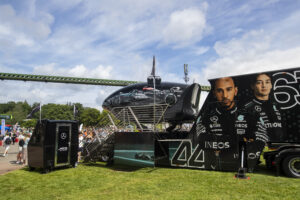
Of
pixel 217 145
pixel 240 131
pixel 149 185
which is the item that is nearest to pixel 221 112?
pixel 240 131

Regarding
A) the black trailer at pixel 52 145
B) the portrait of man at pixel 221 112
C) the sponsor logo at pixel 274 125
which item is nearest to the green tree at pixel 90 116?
the black trailer at pixel 52 145

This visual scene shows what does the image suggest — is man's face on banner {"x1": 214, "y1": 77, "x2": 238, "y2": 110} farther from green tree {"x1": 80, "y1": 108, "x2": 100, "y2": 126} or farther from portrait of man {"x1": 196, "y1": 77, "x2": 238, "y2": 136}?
green tree {"x1": 80, "y1": 108, "x2": 100, "y2": 126}

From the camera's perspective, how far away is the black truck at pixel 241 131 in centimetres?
794

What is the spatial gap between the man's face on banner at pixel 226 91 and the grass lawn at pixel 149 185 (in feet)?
9.15

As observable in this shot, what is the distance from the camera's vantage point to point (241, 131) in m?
8.80

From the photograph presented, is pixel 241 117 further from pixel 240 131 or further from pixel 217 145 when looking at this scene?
pixel 217 145

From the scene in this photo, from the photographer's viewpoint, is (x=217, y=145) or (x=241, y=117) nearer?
(x=241, y=117)

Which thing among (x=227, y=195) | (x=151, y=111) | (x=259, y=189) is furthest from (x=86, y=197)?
(x=151, y=111)

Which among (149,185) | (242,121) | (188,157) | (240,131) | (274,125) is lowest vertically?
(149,185)

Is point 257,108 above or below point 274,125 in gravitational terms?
above

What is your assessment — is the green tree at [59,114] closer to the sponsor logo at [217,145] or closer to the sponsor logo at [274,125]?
the sponsor logo at [217,145]

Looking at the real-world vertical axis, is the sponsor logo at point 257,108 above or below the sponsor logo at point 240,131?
above

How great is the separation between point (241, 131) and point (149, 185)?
13.6 feet

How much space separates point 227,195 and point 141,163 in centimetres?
475
